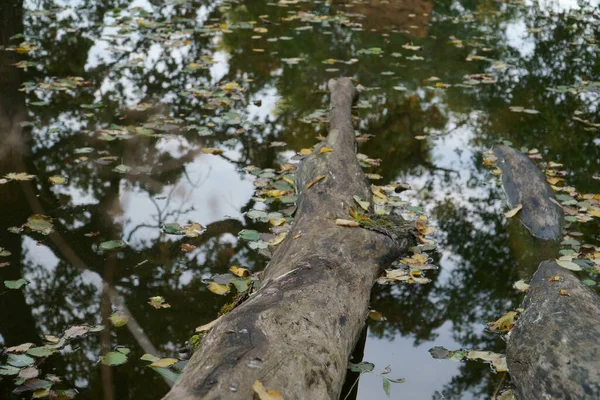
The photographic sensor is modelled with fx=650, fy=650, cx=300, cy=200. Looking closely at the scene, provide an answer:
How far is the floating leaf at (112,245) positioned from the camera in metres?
3.98

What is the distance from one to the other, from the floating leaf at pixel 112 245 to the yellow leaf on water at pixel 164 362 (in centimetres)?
119

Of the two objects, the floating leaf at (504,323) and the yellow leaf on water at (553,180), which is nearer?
the floating leaf at (504,323)

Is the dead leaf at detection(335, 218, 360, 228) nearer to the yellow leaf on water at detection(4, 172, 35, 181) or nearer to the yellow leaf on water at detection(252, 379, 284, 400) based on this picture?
the yellow leaf on water at detection(252, 379, 284, 400)

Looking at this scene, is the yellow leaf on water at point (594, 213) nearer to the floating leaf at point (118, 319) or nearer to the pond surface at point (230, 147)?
the pond surface at point (230, 147)

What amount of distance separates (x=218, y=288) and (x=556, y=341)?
5.85 feet

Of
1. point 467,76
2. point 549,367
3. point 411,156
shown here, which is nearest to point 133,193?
point 411,156

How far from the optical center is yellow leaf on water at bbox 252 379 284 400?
211 cm

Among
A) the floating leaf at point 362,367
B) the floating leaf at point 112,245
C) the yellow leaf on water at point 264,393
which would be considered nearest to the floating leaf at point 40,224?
the floating leaf at point 112,245

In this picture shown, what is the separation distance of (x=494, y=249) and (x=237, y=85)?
3.68m

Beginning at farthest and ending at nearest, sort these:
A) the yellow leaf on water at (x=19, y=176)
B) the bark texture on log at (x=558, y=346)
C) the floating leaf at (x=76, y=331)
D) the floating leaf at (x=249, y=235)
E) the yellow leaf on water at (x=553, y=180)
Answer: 1. the yellow leaf on water at (x=553, y=180)
2. the yellow leaf on water at (x=19, y=176)
3. the floating leaf at (x=249, y=235)
4. the floating leaf at (x=76, y=331)
5. the bark texture on log at (x=558, y=346)

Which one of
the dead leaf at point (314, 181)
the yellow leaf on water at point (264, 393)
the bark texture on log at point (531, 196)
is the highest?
the yellow leaf on water at point (264, 393)

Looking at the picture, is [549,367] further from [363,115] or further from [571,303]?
[363,115]

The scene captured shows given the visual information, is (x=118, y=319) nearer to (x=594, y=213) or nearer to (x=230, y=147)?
(x=230, y=147)

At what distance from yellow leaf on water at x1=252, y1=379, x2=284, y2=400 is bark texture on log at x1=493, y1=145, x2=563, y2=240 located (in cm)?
267
